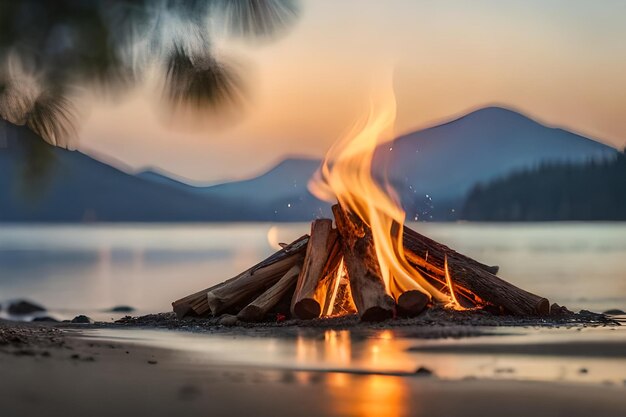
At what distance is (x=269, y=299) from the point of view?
10.2 meters

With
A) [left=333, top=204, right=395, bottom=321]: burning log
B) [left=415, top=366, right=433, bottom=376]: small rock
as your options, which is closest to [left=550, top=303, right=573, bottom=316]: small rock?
[left=333, top=204, right=395, bottom=321]: burning log

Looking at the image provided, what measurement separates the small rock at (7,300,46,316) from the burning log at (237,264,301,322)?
18.9ft

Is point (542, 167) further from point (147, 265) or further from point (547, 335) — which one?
point (547, 335)

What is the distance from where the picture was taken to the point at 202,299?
10.9 metres

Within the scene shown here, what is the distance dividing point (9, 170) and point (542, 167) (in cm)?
10402

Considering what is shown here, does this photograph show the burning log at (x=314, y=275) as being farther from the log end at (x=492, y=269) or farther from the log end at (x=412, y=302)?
the log end at (x=492, y=269)

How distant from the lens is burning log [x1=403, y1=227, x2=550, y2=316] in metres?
10.2

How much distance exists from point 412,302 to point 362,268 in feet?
2.01

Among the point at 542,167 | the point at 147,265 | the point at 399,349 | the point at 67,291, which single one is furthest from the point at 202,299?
the point at 542,167

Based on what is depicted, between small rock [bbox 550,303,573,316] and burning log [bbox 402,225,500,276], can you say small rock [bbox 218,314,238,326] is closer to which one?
burning log [bbox 402,225,500,276]

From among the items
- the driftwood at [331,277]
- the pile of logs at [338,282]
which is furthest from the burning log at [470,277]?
the driftwood at [331,277]

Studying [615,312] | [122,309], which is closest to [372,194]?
[615,312]

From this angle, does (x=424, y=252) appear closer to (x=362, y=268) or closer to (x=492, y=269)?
(x=362, y=268)

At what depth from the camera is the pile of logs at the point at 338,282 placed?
32.2 ft
